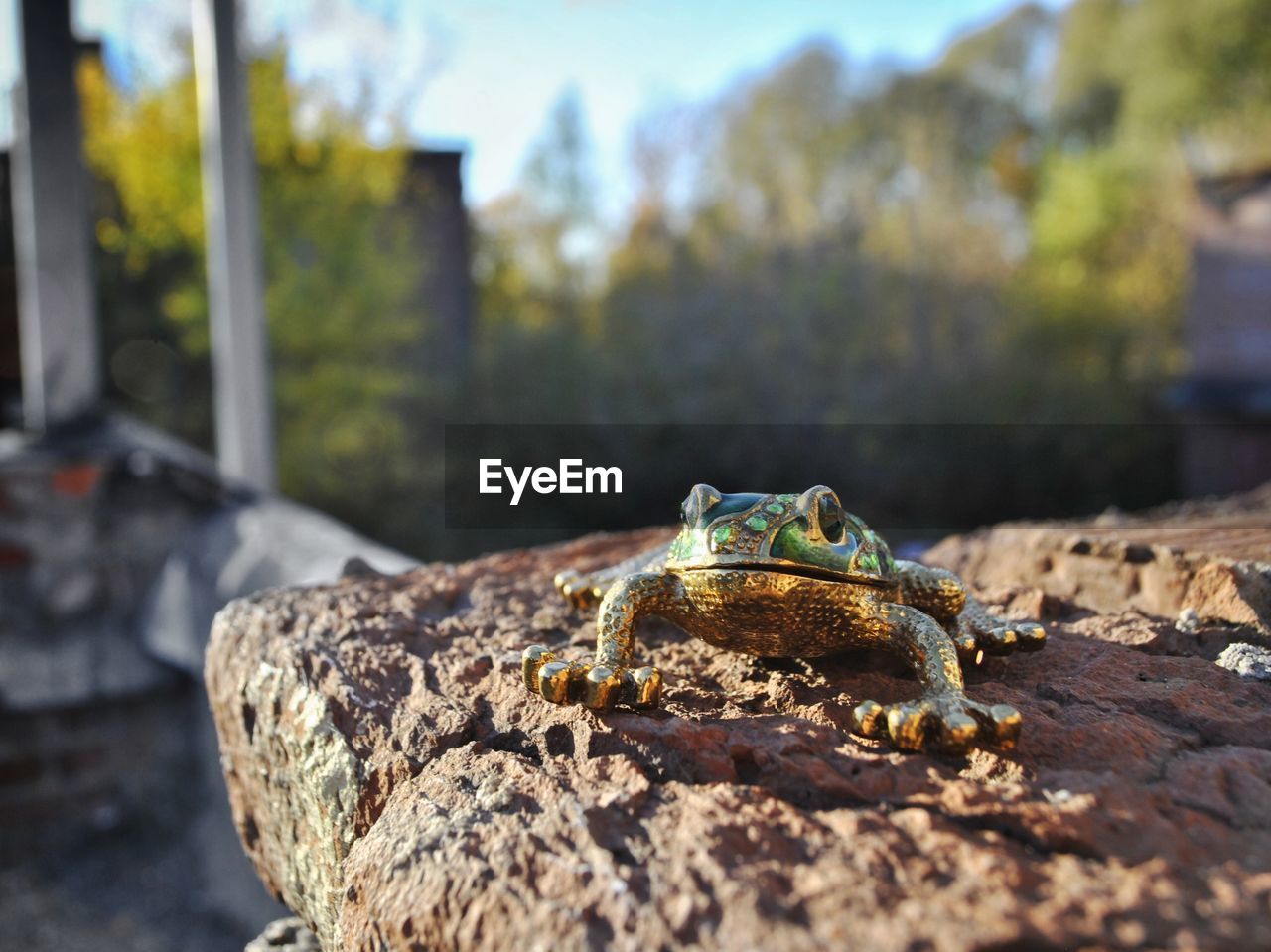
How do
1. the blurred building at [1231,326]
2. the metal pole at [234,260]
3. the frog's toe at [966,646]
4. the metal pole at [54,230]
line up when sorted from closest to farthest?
the frog's toe at [966,646], the metal pole at [54,230], the metal pole at [234,260], the blurred building at [1231,326]

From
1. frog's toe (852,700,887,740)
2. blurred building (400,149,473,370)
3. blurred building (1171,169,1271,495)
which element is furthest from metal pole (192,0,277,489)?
blurred building (1171,169,1271,495)

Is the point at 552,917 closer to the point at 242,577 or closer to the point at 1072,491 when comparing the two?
the point at 242,577

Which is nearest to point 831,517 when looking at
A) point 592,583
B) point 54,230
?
point 592,583

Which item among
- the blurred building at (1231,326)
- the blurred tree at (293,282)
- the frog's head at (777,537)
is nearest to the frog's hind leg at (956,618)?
the frog's head at (777,537)

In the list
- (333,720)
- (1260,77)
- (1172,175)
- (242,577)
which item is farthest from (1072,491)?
(333,720)

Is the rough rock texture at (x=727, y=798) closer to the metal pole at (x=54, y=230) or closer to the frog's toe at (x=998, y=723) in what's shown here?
→ the frog's toe at (x=998, y=723)

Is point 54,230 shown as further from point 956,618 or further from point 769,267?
point 769,267

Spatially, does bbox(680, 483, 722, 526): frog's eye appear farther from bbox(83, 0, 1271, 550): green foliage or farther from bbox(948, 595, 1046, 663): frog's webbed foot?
bbox(83, 0, 1271, 550): green foliage
